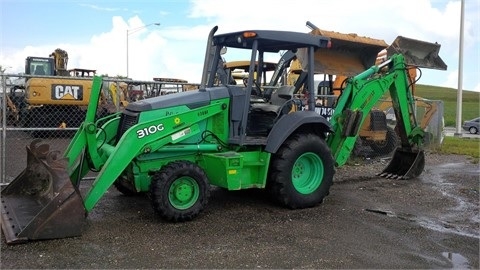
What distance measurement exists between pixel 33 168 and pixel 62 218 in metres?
1.30

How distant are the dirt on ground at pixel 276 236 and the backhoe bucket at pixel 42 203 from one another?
0.42ft

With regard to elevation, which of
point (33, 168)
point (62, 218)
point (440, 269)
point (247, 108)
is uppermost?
point (247, 108)

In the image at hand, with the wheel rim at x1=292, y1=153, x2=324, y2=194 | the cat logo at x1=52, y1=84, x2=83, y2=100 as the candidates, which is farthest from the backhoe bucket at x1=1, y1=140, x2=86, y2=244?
the cat logo at x1=52, y1=84, x2=83, y2=100

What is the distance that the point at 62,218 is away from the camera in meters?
5.25

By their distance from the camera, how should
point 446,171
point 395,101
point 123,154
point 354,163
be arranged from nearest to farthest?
point 123,154
point 395,101
point 446,171
point 354,163

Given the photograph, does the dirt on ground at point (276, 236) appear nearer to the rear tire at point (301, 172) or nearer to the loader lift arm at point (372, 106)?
the rear tire at point (301, 172)

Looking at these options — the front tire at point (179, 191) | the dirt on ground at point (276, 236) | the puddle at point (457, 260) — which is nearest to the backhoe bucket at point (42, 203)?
the dirt on ground at point (276, 236)

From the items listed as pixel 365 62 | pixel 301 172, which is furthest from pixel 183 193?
pixel 365 62

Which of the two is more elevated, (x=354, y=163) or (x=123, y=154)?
(x=123, y=154)

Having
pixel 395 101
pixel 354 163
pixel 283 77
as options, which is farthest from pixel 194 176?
pixel 354 163

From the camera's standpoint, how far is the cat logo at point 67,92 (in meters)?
15.3

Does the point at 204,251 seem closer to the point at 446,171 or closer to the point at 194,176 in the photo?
the point at 194,176

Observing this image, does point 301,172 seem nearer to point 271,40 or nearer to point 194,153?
point 194,153

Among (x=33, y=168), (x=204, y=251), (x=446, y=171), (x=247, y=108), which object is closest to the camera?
(x=204, y=251)
